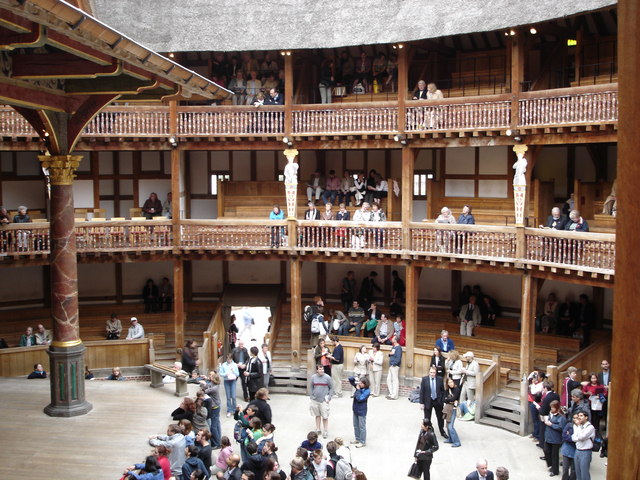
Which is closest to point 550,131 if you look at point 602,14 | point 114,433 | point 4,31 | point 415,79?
point 602,14

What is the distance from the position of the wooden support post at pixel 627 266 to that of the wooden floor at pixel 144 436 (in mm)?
13467

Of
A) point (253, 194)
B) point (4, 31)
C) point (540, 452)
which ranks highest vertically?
point (4, 31)

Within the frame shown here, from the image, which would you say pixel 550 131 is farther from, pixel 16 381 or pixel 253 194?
pixel 16 381

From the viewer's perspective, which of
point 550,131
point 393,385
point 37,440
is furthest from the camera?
point 393,385

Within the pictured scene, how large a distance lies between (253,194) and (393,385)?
9763mm

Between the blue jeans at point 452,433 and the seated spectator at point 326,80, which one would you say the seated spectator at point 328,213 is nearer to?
the seated spectator at point 326,80

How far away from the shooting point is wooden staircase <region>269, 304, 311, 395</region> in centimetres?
2555

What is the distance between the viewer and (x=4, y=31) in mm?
11344

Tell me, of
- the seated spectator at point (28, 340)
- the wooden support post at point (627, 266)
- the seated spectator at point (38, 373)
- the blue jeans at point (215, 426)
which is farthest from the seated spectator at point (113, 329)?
the wooden support post at point (627, 266)

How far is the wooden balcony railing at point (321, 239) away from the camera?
22844 mm

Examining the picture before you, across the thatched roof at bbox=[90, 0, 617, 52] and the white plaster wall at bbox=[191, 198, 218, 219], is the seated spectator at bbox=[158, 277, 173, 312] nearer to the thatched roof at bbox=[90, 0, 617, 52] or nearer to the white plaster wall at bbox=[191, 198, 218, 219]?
the white plaster wall at bbox=[191, 198, 218, 219]

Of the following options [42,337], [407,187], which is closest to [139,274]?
[42,337]

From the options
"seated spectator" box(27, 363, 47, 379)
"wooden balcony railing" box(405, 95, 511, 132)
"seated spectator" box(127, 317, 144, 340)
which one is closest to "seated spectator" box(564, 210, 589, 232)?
"wooden balcony railing" box(405, 95, 511, 132)

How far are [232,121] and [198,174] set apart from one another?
16.9 ft
